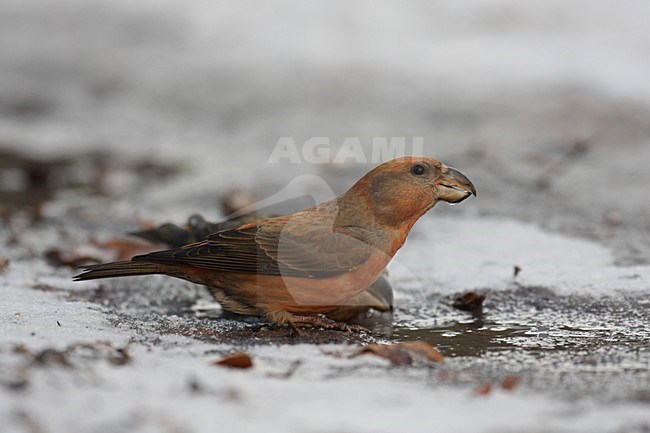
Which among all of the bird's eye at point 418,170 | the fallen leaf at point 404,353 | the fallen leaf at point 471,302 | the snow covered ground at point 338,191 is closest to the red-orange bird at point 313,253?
the bird's eye at point 418,170

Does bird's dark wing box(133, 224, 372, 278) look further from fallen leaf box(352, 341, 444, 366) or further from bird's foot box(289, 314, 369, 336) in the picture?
fallen leaf box(352, 341, 444, 366)

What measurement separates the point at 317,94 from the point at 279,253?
20.2ft

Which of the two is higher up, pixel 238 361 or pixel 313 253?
pixel 313 253

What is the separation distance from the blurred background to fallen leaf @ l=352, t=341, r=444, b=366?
319 cm

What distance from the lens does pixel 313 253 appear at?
4238mm

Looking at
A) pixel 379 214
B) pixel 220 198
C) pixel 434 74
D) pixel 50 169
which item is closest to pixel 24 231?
pixel 220 198

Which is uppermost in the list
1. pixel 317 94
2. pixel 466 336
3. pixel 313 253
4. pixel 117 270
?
pixel 317 94

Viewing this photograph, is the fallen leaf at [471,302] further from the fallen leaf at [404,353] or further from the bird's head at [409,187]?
the fallen leaf at [404,353]

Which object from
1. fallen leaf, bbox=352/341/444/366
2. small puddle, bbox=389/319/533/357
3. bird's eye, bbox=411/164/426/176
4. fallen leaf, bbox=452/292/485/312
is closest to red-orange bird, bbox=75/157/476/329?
bird's eye, bbox=411/164/426/176

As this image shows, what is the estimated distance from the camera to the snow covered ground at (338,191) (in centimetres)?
279

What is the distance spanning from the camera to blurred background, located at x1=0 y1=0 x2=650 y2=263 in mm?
7805

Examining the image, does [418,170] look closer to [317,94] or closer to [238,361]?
[238,361]

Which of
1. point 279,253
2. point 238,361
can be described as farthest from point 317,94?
point 238,361

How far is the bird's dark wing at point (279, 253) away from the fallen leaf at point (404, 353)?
75cm
